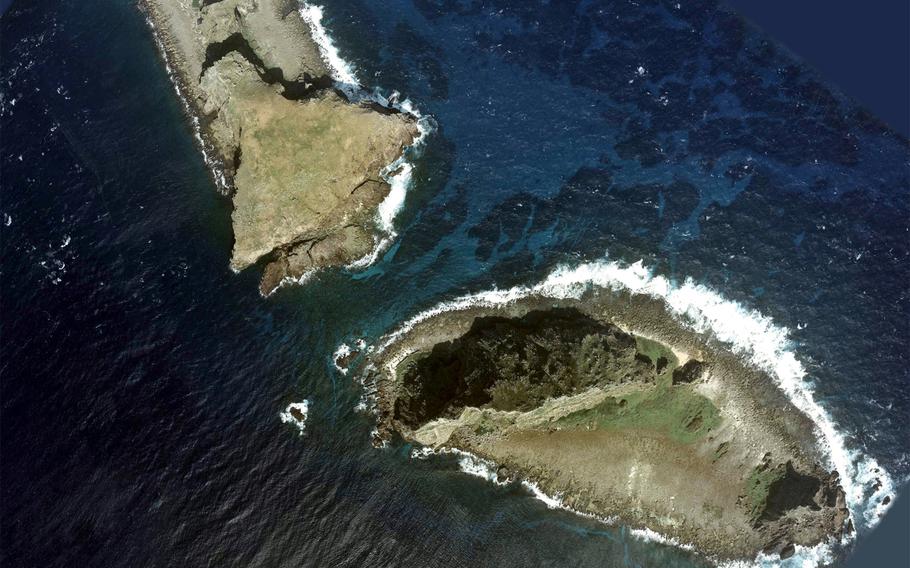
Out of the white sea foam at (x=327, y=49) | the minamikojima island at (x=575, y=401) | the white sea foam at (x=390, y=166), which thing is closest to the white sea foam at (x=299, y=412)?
the minamikojima island at (x=575, y=401)

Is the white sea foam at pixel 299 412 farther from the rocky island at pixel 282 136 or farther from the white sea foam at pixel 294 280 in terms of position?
the rocky island at pixel 282 136

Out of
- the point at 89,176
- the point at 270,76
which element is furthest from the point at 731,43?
the point at 89,176

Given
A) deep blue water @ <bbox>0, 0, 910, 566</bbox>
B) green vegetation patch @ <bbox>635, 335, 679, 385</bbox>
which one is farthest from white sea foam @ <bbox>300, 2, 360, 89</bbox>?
green vegetation patch @ <bbox>635, 335, 679, 385</bbox>

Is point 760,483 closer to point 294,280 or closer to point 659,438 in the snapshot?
point 659,438

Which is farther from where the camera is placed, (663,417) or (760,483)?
(760,483)

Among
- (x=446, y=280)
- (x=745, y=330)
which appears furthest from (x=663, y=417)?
(x=446, y=280)

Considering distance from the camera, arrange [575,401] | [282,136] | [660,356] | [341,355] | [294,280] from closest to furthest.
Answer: [575,401]
[660,356]
[282,136]
[341,355]
[294,280]

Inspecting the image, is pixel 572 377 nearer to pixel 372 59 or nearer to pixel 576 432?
pixel 576 432
